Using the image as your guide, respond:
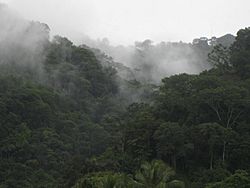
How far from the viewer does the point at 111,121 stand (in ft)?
193

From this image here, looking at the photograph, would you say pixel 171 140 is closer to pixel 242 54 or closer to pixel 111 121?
pixel 242 54

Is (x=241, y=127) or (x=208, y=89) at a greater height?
(x=208, y=89)

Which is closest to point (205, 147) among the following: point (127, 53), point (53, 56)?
point (53, 56)

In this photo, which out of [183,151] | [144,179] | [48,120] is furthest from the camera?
[48,120]

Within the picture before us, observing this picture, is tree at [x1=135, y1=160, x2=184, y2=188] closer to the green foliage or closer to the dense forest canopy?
the dense forest canopy

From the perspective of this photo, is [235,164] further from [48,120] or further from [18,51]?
[18,51]

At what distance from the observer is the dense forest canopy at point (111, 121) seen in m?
37.2

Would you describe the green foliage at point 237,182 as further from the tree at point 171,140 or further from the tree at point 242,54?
the tree at point 242,54

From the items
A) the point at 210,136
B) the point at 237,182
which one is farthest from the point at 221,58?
the point at 237,182

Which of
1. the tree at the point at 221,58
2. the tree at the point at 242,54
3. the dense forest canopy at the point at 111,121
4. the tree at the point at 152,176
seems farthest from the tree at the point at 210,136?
the tree at the point at 221,58

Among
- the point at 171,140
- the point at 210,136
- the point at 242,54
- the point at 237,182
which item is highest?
the point at 242,54

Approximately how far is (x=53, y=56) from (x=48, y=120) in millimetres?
19634

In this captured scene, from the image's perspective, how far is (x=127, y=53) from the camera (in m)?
104

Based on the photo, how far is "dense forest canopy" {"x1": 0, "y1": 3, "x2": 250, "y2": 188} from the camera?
37.2 meters
